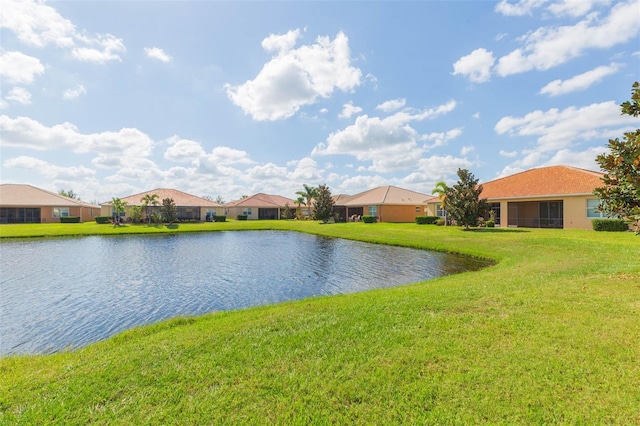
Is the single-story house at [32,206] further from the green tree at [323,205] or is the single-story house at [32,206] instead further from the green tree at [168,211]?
the green tree at [323,205]

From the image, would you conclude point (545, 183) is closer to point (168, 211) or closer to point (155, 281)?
point (155, 281)

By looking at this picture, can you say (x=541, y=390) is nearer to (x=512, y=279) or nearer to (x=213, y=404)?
(x=213, y=404)

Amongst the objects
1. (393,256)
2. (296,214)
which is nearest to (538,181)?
(393,256)

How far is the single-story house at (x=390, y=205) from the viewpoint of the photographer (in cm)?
4588

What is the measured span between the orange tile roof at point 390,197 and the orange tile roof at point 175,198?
81.4ft

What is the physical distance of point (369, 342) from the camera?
201 inches

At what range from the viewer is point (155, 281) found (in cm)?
1266

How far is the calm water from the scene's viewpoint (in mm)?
8203

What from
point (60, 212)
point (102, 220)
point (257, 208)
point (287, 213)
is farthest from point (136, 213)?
point (287, 213)

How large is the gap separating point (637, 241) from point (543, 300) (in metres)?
15.5

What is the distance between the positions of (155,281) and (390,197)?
3981 cm

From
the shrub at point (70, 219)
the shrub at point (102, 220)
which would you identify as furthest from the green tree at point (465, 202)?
the shrub at point (70, 219)

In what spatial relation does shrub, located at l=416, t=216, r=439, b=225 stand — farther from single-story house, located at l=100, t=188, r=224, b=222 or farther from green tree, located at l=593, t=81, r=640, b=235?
single-story house, located at l=100, t=188, r=224, b=222

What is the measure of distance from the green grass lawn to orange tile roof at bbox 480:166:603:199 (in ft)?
73.5
